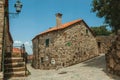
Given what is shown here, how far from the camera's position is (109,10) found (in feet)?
70.5

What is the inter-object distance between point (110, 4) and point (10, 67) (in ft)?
36.6

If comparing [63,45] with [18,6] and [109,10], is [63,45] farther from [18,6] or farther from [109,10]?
[18,6]

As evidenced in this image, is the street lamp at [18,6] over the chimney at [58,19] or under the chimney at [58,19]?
under

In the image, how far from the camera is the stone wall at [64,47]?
1139 inches

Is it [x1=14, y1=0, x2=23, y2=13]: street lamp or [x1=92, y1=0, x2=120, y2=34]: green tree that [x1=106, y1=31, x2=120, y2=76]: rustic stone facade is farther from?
[x1=14, y1=0, x2=23, y2=13]: street lamp

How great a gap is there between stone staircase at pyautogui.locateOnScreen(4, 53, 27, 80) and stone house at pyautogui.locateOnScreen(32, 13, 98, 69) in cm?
1266

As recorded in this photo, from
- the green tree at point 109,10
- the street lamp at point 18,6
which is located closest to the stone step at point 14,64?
the street lamp at point 18,6

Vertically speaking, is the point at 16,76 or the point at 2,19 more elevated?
the point at 2,19

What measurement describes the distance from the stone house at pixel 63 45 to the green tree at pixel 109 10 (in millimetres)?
7082

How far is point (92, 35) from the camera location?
34.3m

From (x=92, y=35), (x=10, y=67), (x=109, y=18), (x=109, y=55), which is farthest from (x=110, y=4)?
(x=92, y=35)

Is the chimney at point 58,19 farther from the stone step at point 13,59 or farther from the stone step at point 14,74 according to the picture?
the stone step at point 14,74

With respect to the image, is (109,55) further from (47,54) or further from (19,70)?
(47,54)

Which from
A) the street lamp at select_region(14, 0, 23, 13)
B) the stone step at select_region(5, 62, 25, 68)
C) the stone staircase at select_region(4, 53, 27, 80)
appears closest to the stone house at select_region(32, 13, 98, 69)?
the stone staircase at select_region(4, 53, 27, 80)
